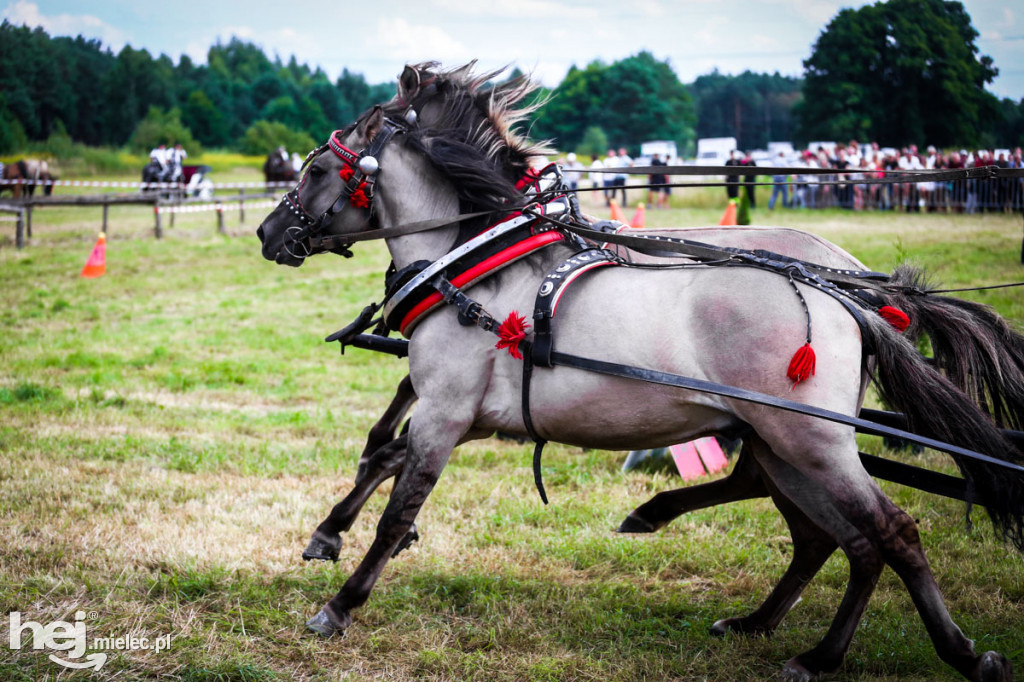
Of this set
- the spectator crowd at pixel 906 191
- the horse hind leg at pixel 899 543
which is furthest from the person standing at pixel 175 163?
the horse hind leg at pixel 899 543

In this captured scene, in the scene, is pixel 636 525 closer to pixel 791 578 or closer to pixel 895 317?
pixel 791 578

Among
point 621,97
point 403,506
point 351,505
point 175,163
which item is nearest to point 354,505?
point 351,505

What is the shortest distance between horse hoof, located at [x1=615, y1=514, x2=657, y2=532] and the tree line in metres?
2.03

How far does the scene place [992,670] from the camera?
3348 millimetres

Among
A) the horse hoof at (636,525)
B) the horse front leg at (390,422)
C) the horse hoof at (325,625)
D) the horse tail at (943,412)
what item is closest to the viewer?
the horse tail at (943,412)

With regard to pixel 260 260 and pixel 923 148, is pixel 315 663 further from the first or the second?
pixel 923 148

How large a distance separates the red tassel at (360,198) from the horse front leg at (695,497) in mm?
2110

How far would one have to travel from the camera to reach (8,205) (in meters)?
18.7

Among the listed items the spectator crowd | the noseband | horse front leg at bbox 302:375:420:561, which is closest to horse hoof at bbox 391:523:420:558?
horse front leg at bbox 302:375:420:561

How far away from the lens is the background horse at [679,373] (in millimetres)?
3404

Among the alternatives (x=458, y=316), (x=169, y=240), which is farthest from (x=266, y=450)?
(x=169, y=240)

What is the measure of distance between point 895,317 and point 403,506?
7.73ft

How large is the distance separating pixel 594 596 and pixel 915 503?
8.50 feet

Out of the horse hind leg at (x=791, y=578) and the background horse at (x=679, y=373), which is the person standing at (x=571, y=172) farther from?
the horse hind leg at (x=791, y=578)
